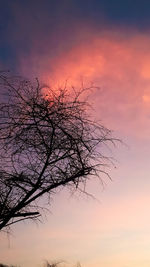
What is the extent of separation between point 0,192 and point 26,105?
83.0 inches

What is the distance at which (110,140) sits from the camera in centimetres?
1073

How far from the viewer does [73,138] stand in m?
10.8

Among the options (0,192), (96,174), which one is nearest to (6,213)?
(0,192)

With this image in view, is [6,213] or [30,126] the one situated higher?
[30,126]

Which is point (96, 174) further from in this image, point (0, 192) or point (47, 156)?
point (0, 192)

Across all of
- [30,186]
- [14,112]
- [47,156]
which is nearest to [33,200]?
[30,186]

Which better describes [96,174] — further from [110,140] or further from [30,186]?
[30,186]

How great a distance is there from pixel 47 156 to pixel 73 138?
89 cm

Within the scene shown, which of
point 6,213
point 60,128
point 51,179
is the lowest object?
point 6,213

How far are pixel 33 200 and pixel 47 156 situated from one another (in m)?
1.14

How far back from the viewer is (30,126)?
1086cm

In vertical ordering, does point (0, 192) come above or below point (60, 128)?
below

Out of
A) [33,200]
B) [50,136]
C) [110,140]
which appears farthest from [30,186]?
[110,140]

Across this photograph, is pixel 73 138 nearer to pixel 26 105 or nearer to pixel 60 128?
pixel 60 128
